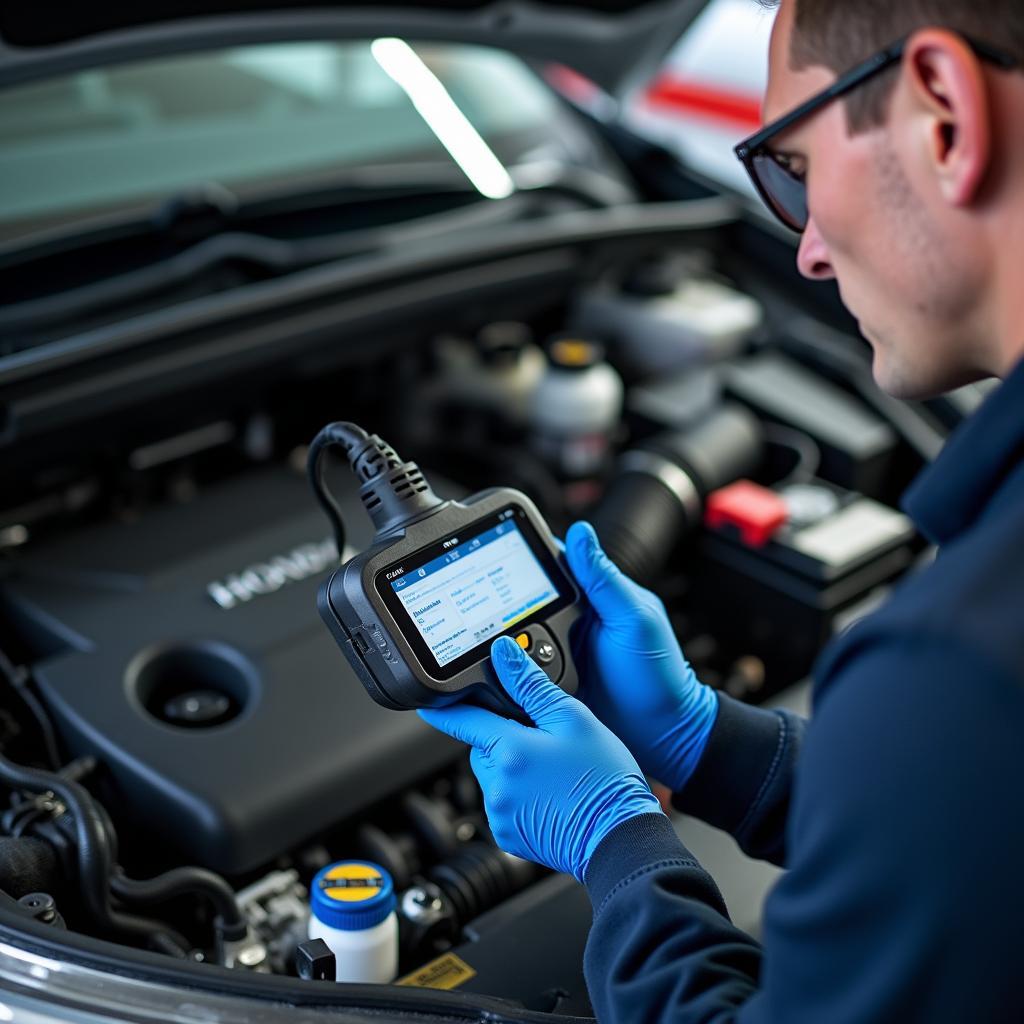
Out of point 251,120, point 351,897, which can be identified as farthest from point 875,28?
point 251,120

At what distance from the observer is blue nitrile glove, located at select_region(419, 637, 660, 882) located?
2.97 ft

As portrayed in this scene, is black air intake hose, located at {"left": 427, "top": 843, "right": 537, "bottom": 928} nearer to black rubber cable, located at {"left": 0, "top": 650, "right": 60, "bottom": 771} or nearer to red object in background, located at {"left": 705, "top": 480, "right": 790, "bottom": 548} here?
black rubber cable, located at {"left": 0, "top": 650, "right": 60, "bottom": 771}

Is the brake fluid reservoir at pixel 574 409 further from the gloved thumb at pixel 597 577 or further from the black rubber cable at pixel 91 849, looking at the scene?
the black rubber cable at pixel 91 849

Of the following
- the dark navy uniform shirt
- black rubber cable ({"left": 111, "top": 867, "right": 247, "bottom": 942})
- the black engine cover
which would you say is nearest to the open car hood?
the black engine cover

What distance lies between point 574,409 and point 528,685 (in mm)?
685

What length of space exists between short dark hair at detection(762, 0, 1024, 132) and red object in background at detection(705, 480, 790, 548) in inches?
31.0

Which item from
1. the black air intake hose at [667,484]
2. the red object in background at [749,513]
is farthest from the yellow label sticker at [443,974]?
the red object in background at [749,513]

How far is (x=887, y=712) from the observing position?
0.61 metres

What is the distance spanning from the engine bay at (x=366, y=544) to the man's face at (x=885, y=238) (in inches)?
22.2

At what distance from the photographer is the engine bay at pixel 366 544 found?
1080 millimetres

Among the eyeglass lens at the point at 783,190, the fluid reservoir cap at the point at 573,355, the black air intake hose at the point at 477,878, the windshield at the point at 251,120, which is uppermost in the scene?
the eyeglass lens at the point at 783,190

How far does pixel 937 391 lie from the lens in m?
0.82

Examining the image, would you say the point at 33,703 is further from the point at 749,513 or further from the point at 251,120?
the point at 251,120

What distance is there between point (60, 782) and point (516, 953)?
411mm
